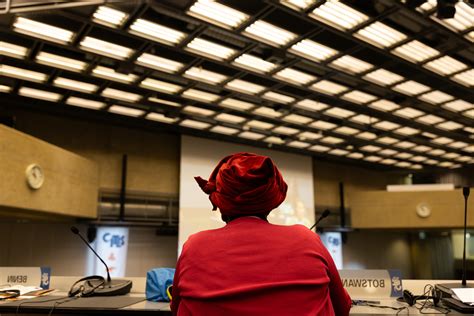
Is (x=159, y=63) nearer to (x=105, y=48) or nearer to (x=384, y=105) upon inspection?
(x=105, y=48)

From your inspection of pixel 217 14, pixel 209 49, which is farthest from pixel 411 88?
pixel 217 14

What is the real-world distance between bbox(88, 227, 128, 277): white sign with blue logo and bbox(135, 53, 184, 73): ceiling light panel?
461cm

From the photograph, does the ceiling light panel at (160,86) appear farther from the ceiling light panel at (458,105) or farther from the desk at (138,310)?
the ceiling light panel at (458,105)

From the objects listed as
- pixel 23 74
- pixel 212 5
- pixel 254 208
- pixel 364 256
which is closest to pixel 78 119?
pixel 23 74

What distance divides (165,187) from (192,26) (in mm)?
5975

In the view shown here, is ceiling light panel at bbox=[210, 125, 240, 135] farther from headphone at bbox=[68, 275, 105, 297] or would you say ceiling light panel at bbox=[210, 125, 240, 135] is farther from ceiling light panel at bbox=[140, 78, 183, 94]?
headphone at bbox=[68, 275, 105, 297]

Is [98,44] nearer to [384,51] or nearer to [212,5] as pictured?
[212,5]

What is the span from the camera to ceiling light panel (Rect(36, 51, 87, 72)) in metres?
6.73

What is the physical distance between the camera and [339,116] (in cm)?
998

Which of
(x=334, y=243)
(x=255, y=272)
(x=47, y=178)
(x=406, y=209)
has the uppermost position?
(x=47, y=178)

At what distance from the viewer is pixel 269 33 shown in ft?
20.0

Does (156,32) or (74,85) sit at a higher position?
(156,32)

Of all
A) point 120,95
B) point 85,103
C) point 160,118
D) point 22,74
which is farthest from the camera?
point 160,118

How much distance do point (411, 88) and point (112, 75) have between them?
5.89 meters
